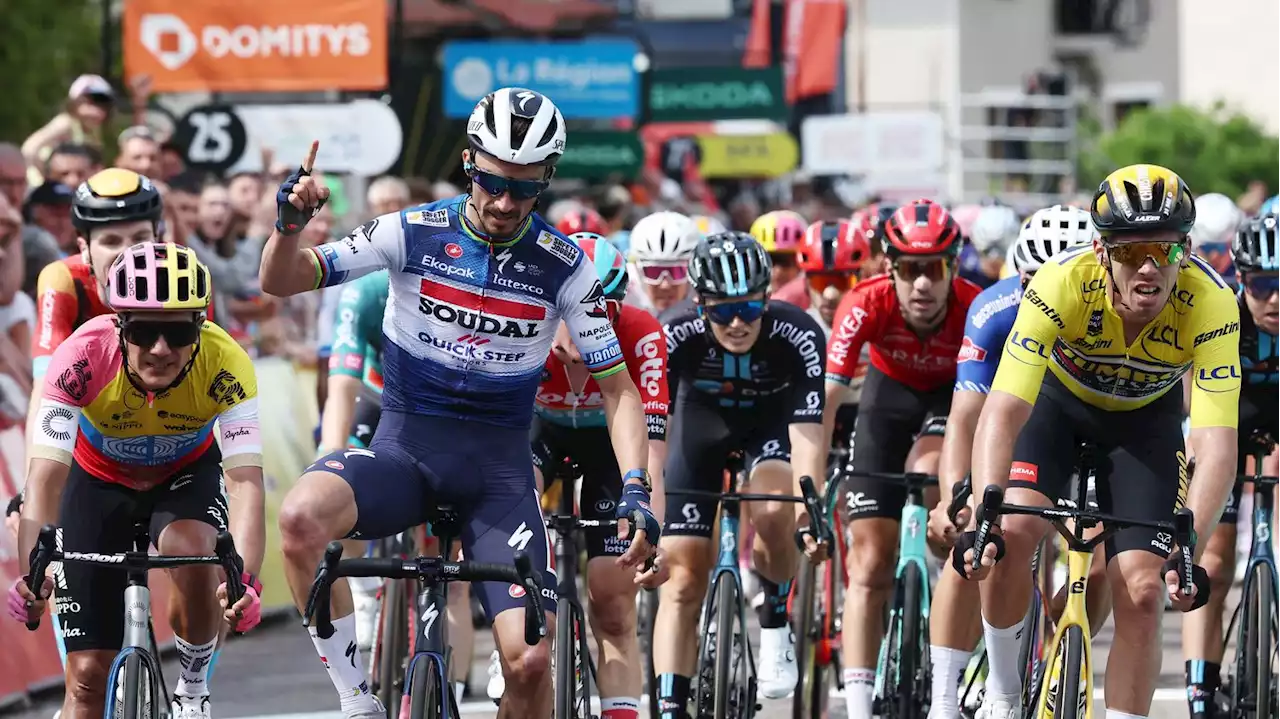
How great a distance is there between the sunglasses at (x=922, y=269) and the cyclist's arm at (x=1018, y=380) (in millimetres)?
2191

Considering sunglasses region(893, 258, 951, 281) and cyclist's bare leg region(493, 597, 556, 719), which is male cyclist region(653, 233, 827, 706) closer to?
sunglasses region(893, 258, 951, 281)

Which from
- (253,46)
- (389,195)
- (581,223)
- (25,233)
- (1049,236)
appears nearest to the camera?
(1049,236)

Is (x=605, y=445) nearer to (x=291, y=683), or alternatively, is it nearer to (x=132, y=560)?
(x=132, y=560)

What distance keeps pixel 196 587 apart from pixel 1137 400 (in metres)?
3.37

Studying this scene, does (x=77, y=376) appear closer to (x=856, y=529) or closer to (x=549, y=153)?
(x=549, y=153)

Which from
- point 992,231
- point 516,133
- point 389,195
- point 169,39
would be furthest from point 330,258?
point 169,39

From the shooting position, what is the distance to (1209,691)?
9.66 metres

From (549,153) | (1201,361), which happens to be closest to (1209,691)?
(1201,361)

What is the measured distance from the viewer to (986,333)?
8.78 m

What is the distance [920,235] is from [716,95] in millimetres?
18796

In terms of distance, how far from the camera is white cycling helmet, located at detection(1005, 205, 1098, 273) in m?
9.67

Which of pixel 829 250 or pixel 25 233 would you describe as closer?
pixel 829 250

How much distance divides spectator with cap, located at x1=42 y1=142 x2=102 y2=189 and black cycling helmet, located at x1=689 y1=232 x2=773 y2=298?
5.52 m

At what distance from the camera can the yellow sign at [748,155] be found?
35844 mm
